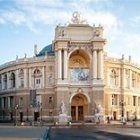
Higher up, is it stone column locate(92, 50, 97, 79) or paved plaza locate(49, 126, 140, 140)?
stone column locate(92, 50, 97, 79)

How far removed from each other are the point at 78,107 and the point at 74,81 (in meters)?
6.79

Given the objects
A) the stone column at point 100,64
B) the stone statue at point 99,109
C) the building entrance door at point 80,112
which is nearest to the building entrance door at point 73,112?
the building entrance door at point 80,112

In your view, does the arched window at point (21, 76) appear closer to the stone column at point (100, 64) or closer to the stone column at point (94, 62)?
the stone column at point (94, 62)

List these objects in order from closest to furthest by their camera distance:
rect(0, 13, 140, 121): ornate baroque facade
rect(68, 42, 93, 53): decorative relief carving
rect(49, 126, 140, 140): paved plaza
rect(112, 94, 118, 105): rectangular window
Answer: rect(49, 126, 140, 140): paved plaza → rect(0, 13, 140, 121): ornate baroque facade → rect(68, 42, 93, 53): decorative relief carving → rect(112, 94, 118, 105): rectangular window

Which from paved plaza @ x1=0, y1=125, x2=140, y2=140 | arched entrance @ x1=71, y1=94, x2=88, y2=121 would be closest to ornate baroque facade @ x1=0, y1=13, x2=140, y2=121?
arched entrance @ x1=71, y1=94, x2=88, y2=121

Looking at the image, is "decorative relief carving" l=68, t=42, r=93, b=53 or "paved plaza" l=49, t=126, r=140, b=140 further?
"decorative relief carving" l=68, t=42, r=93, b=53

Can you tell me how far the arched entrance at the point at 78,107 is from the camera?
323 feet

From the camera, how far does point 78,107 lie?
10006 cm

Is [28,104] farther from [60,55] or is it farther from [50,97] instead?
[60,55]

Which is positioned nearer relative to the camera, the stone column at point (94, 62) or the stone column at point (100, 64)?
the stone column at point (94, 62)

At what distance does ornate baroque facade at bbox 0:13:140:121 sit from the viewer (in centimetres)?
9488

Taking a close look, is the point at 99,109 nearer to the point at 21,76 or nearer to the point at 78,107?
the point at 78,107

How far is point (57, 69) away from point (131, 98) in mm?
21817

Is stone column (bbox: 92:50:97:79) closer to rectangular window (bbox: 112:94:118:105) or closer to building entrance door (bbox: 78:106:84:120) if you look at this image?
building entrance door (bbox: 78:106:84:120)
